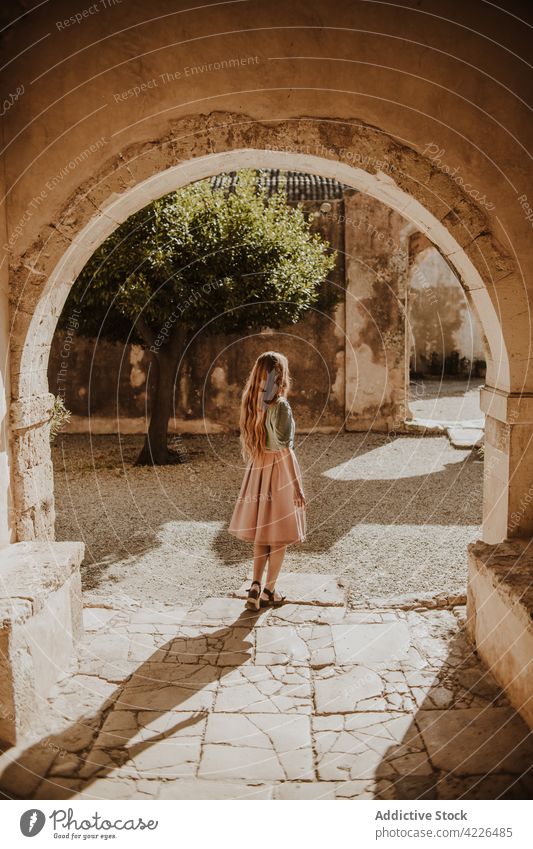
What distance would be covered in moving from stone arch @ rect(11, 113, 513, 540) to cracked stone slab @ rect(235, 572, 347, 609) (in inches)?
77.8

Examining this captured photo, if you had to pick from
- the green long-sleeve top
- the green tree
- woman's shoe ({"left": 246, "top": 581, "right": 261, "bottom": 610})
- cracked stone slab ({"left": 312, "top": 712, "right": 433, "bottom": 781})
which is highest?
the green tree

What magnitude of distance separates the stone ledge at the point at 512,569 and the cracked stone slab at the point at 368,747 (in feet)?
2.60

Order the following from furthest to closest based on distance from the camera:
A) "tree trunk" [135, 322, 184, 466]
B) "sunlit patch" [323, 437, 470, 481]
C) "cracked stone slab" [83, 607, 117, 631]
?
"tree trunk" [135, 322, 184, 466]
"sunlit patch" [323, 437, 470, 481]
"cracked stone slab" [83, 607, 117, 631]

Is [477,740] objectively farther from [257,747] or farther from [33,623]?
[33,623]

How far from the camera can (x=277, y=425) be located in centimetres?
501

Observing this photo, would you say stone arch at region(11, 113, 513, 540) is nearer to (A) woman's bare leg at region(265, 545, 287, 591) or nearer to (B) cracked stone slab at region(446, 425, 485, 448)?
(A) woman's bare leg at region(265, 545, 287, 591)

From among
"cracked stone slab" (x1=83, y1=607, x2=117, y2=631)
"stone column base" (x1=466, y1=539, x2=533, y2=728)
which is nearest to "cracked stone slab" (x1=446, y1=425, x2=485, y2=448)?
"stone column base" (x1=466, y1=539, x2=533, y2=728)

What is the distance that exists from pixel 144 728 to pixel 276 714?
673 mm

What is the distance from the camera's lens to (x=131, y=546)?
280 inches

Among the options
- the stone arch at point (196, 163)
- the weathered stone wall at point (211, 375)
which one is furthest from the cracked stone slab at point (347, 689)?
the weathered stone wall at point (211, 375)

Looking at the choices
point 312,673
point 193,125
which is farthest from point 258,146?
point 312,673

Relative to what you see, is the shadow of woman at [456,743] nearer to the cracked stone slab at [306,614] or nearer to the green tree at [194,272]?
the cracked stone slab at [306,614]

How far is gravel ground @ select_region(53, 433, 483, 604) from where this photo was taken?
6.14m

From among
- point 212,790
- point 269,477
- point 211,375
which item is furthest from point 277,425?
point 211,375
